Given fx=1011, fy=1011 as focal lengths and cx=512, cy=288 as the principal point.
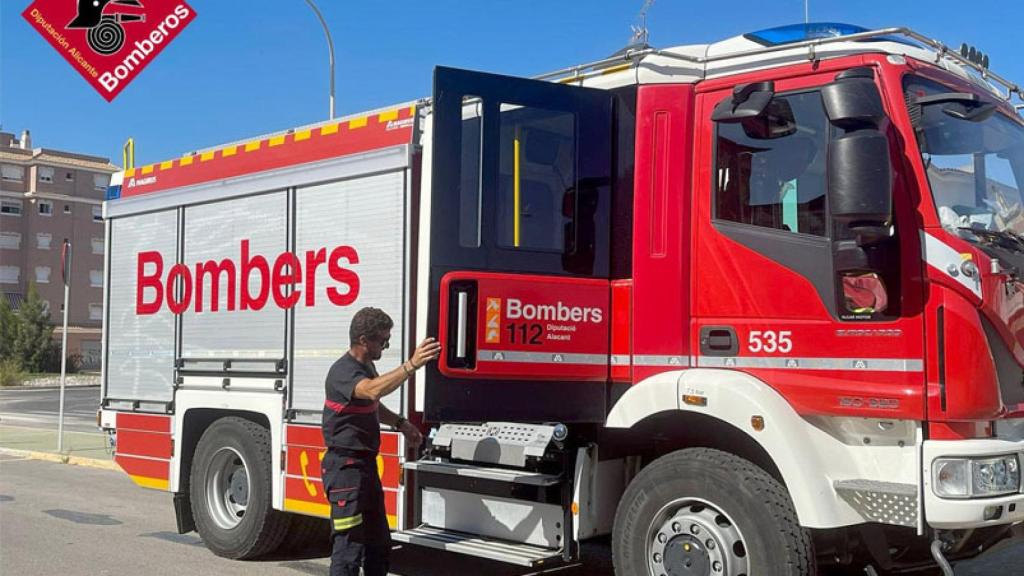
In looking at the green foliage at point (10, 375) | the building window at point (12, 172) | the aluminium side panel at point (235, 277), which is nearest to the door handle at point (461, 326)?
the aluminium side panel at point (235, 277)

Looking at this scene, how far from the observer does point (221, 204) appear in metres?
7.91

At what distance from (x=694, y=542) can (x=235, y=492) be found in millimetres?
4202

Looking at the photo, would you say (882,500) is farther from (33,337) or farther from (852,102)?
(33,337)

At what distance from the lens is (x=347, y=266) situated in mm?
6828

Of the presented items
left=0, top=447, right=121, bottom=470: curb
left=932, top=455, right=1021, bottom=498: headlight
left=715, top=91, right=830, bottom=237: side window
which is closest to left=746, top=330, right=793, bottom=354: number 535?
left=715, top=91, right=830, bottom=237: side window

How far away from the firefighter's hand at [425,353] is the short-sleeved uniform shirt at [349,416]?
440mm

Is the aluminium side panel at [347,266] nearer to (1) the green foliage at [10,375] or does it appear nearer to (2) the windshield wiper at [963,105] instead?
(2) the windshield wiper at [963,105]

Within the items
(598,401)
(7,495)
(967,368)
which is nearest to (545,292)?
(598,401)

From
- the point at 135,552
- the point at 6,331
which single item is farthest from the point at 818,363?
the point at 6,331

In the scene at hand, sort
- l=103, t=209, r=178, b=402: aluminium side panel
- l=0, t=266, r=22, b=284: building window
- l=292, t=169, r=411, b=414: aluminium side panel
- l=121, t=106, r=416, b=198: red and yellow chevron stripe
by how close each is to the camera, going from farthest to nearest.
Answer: l=0, t=266, r=22, b=284: building window, l=103, t=209, r=178, b=402: aluminium side panel, l=121, t=106, r=416, b=198: red and yellow chevron stripe, l=292, t=169, r=411, b=414: aluminium side panel

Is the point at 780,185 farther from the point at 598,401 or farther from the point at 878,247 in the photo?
the point at 598,401

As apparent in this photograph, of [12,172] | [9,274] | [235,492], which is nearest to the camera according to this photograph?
[235,492]

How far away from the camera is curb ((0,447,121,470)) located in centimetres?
1438

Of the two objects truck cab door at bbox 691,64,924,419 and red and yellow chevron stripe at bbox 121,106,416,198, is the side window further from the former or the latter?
red and yellow chevron stripe at bbox 121,106,416,198
